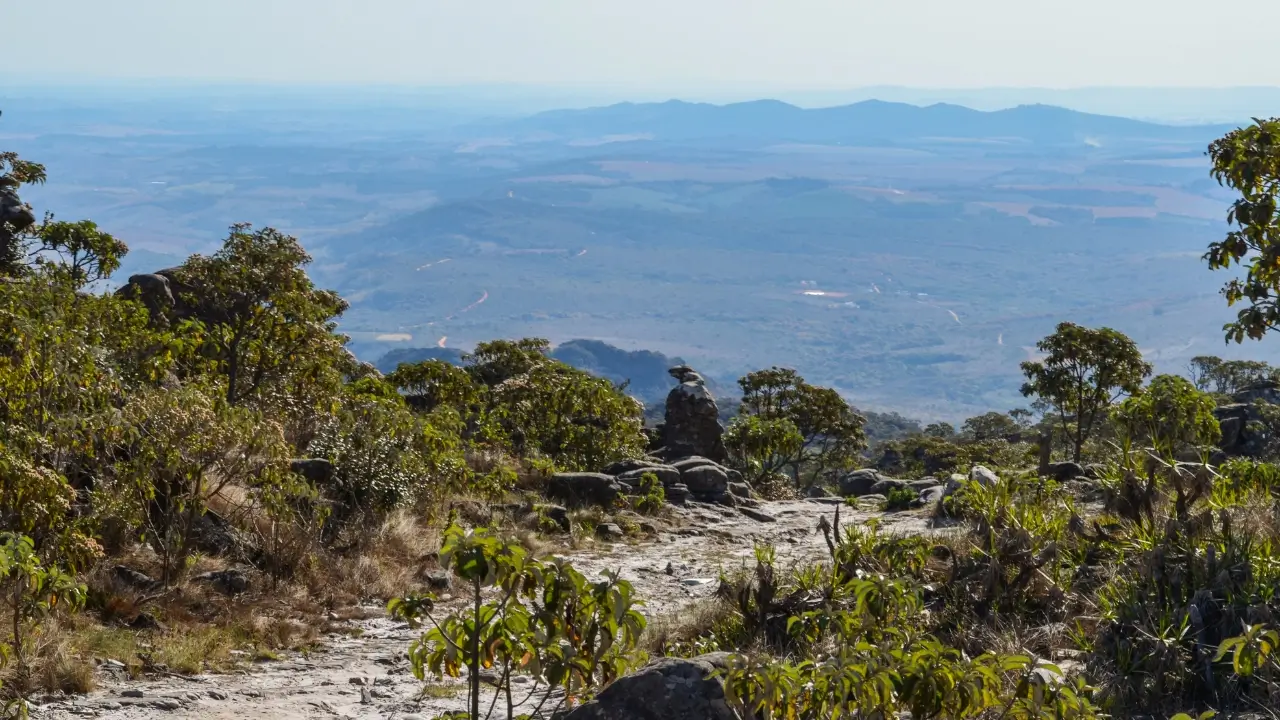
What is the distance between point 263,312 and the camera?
17.7 meters

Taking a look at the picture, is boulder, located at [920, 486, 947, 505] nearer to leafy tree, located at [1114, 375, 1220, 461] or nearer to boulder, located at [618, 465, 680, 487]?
boulder, located at [618, 465, 680, 487]

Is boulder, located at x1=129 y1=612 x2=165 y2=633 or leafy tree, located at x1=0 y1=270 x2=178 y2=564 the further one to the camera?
boulder, located at x1=129 y1=612 x2=165 y2=633

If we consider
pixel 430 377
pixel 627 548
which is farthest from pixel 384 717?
pixel 430 377

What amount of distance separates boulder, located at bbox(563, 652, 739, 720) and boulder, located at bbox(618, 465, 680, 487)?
45.4 feet

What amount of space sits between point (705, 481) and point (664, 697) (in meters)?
15.1

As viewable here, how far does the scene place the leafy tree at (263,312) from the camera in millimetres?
17375

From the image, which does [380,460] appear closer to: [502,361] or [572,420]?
[572,420]

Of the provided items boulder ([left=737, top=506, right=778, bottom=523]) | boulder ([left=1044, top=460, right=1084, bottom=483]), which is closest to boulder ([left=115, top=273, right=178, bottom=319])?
boulder ([left=737, top=506, right=778, bottom=523])

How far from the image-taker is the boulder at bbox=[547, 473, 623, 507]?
18109 mm

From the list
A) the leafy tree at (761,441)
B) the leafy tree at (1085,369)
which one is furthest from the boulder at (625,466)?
the leafy tree at (1085,369)

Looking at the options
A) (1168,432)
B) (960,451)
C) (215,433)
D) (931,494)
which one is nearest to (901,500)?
(931,494)

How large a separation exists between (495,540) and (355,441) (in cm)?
953

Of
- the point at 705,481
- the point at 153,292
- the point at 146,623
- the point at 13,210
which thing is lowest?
the point at 705,481

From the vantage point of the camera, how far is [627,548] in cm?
1582
